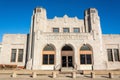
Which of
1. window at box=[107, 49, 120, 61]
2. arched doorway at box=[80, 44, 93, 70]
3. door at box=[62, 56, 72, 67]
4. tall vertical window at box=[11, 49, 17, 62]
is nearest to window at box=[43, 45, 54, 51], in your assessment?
door at box=[62, 56, 72, 67]

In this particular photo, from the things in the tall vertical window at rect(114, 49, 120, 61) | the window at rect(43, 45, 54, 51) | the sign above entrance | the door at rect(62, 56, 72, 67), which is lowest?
the door at rect(62, 56, 72, 67)

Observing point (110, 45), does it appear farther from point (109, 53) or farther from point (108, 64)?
point (108, 64)

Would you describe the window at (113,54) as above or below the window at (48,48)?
below

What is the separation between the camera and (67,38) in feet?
98.0

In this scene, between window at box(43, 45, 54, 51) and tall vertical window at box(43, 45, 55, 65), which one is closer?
tall vertical window at box(43, 45, 55, 65)

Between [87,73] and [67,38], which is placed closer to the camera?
[87,73]

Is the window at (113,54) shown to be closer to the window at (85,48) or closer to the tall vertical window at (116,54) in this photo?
the tall vertical window at (116,54)

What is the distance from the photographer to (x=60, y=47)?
29359 millimetres

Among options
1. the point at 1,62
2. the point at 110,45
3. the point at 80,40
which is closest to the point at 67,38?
the point at 80,40

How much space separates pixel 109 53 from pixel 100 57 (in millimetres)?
4263

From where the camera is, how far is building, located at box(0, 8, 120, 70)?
28672 mm

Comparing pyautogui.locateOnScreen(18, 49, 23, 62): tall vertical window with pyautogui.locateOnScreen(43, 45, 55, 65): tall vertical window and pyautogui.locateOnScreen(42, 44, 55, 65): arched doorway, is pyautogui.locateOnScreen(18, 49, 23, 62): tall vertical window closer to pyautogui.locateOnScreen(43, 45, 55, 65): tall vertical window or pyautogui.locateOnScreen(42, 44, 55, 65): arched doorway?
pyautogui.locateOnScreen(42, 44, 55, 65): arched doorway

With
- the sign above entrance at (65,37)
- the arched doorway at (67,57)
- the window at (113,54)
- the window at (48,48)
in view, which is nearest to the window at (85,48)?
the sign above entrance at (65,37)

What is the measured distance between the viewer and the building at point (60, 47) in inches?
1129
